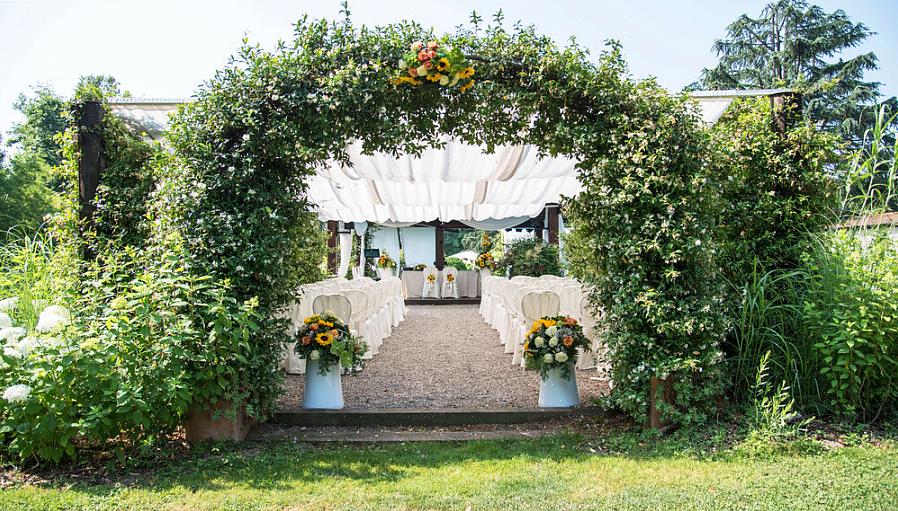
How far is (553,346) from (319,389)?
1897 mm

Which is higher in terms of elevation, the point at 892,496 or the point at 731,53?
the point at 731,53

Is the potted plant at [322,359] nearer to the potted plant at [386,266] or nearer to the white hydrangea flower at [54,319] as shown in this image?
the white hydrangea flower at [54,319]

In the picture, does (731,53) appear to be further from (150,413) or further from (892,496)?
(150,413)

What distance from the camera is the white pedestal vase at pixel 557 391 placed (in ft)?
14.6

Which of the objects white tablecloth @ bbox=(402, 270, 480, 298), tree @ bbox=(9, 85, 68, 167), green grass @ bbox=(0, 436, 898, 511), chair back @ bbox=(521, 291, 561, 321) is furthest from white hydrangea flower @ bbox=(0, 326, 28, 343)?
tree @ bbox=(9, 85, 68, 167)

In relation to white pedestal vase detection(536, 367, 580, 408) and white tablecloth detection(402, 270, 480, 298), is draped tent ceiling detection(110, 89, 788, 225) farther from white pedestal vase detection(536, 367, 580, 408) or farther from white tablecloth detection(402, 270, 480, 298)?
white tablecloth detection(402, 270, 480, 298)

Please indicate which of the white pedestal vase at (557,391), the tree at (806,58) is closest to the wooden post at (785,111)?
the white pedestal vase at (557,391)

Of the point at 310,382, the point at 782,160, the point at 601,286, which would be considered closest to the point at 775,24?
A: the point at 782,160

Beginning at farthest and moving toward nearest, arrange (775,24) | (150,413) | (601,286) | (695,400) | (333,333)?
(775,24) → (333,333) → (601,286) → (695,400) → (150,413)

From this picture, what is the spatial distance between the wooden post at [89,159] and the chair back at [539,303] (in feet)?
13.6

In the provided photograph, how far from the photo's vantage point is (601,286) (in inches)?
165

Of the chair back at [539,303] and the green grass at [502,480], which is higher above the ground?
the chair back at [539,303]

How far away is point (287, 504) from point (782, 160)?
4.41m

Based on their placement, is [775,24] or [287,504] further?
[775,24]
